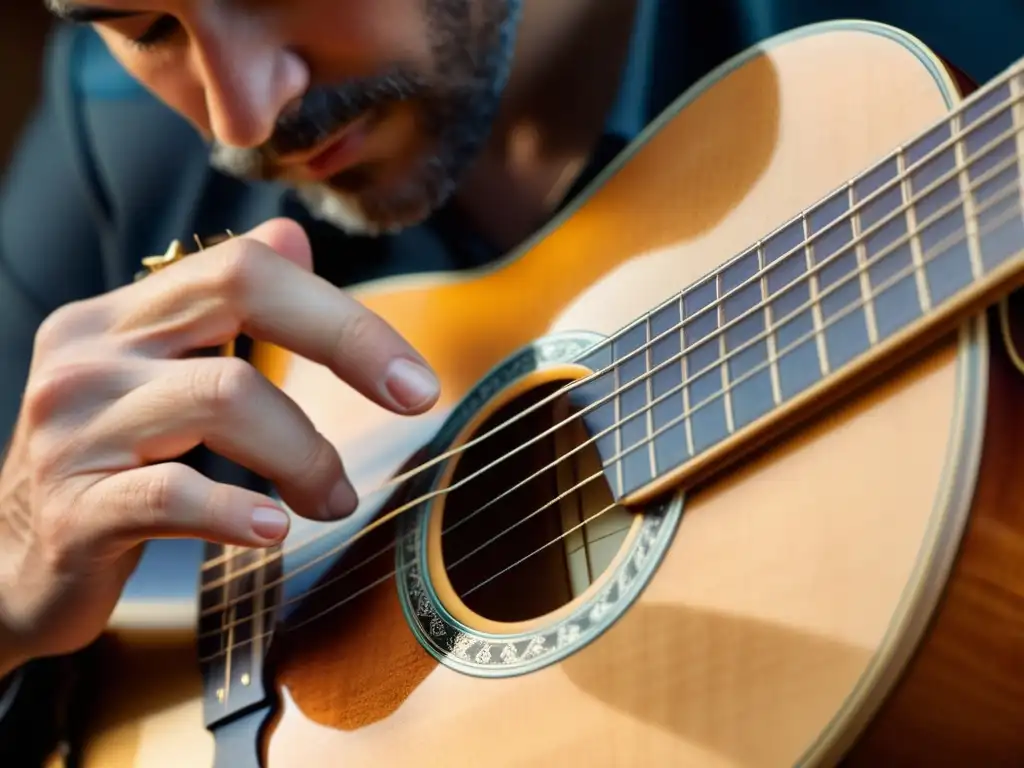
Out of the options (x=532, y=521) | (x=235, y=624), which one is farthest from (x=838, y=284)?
(x=235, y=624)

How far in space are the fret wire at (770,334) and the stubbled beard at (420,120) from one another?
358mm

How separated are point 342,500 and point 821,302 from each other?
34 centimetres

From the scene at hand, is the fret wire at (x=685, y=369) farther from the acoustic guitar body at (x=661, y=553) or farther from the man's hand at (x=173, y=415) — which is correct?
the man's hand at (x=173, y=415)

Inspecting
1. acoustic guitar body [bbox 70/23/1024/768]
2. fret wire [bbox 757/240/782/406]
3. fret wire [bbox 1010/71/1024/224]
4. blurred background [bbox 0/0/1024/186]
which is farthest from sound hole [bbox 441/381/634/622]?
blurred background [bbox 0/0/1024/186]

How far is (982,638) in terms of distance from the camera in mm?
340

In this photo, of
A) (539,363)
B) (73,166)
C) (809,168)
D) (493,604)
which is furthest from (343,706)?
(73,166)

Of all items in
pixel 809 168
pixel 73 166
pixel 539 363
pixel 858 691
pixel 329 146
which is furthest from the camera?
pixel 73 166

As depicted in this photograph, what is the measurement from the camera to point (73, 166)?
1.02m

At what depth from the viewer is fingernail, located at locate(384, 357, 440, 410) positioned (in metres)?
0.55

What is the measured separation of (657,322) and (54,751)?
0.51 metres

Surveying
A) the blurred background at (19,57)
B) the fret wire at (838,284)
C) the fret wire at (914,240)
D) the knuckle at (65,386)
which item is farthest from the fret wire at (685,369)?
the blurred background at (19,57)

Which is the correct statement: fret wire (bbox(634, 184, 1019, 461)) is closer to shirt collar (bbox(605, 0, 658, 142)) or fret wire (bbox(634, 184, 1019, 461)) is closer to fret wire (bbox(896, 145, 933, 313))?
Answer: fret wire (bbox(896, 145, 933, 313))

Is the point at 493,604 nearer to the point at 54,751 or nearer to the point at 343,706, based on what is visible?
the point at 343,706

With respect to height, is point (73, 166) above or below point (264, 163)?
below
